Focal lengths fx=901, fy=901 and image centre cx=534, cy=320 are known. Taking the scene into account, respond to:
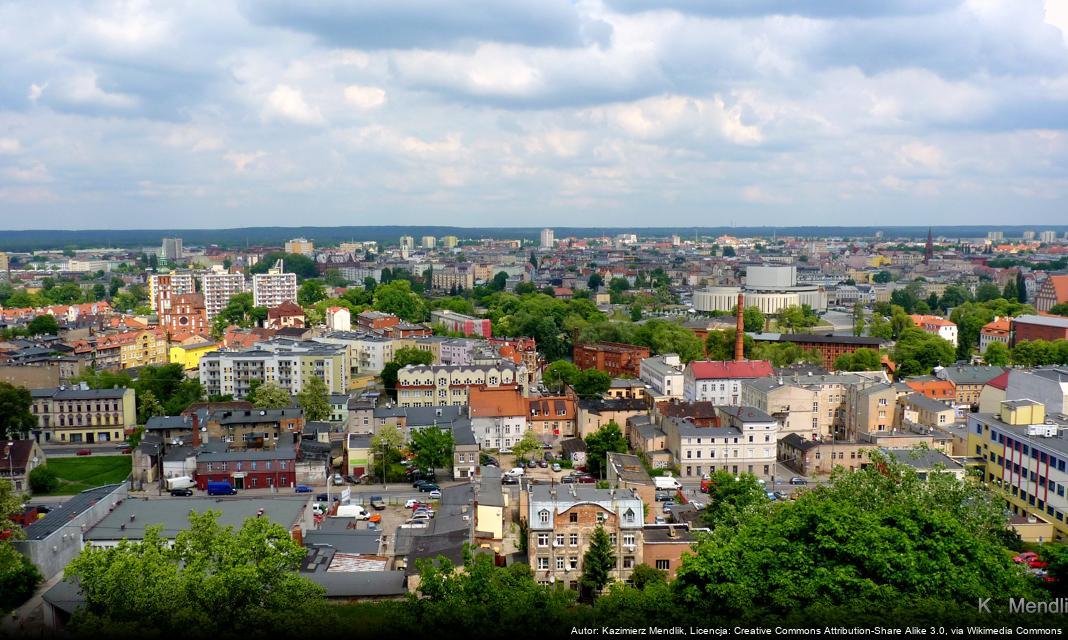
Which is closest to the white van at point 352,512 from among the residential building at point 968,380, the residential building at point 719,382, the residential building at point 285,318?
the residential building at point 719,382

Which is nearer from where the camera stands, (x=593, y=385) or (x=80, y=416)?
(x=80, y=416)

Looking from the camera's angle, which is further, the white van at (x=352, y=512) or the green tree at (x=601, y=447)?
the green tree at (x=601, y=447)

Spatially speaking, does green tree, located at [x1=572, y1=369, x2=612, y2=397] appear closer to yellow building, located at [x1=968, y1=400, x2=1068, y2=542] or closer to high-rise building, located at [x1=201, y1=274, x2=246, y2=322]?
yellow building, located at [x1=968, y1=400, x2=1068, y2=542]

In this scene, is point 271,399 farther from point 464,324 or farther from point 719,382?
point 464,324

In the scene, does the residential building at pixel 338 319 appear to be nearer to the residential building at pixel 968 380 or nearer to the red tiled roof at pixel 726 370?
the red tiled roof at pixel 726 370

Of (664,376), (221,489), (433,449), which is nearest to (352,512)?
(433,449)

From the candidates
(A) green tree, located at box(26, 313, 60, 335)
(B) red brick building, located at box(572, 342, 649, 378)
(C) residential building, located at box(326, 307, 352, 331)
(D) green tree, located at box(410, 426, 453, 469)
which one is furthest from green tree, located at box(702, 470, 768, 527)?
(A) green tree, located at box(26, 313, 60, 335)
